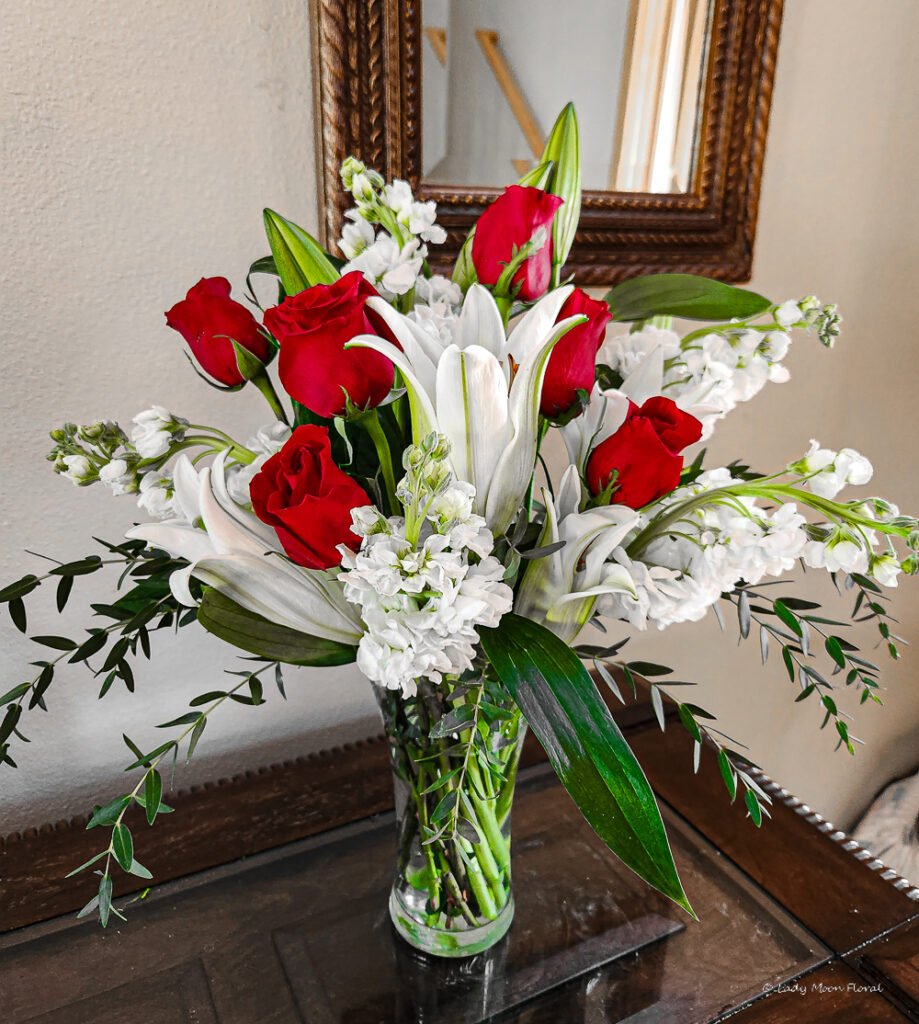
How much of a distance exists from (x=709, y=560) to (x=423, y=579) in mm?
195

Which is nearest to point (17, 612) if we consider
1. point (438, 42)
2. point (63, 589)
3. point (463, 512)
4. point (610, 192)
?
point (63, 589)

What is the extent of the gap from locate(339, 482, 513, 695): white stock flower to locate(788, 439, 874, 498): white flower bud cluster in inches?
8.1

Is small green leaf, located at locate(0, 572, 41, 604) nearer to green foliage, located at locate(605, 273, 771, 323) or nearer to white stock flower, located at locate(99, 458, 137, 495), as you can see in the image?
white stock flower, located at locate(99, 458, 137, 495)

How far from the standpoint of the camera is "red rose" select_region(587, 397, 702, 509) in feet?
1.34

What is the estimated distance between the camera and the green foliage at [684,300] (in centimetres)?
58

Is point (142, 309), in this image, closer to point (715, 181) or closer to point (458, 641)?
point (458, 641)

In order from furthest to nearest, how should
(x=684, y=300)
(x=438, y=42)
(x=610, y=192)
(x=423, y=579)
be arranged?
1. (x=610, y=192)
2. (x=438, y=42)
3. (x=684, y=300)
4. (x=423, y=579)

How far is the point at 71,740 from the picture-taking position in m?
0.76

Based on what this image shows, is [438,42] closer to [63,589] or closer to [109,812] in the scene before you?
[63,589]

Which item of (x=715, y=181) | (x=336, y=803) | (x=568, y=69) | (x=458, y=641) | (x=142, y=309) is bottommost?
(x=336, y=803)

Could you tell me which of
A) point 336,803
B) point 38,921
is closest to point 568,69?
point 336,803

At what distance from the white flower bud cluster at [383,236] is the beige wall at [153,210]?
0.82 feet

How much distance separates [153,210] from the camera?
67 centimetres

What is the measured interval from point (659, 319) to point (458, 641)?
1.23 feet
